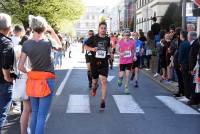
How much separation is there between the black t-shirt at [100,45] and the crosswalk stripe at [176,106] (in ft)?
6.52

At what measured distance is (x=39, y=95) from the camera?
20.9 ft

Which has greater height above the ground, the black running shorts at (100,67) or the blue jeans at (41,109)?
the black running shorts at (100,67)

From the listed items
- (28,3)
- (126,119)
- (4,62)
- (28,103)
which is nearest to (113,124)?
(126,119)

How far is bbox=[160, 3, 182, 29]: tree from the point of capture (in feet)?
142

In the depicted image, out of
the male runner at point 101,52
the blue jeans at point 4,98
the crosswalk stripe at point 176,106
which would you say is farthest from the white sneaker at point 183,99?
the blue jeans at point 4,98

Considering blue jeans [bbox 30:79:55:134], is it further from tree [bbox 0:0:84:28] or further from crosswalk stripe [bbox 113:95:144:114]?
tree [bbox 0:0:84:28]

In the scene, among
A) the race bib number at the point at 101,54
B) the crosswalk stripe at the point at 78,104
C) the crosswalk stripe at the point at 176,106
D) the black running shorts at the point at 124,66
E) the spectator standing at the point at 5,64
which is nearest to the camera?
the spectator standing at the point at 5,64

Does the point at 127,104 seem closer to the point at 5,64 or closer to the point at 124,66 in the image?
the point at 124,66

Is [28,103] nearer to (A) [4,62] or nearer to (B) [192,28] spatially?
(A) [4,62]

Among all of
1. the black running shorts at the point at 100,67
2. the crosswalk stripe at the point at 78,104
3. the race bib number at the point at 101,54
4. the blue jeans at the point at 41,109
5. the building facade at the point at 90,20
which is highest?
the building facade at the point at 90,20

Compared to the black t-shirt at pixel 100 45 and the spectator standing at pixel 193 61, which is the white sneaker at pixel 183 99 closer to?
the spectator standing at pixel 193 61

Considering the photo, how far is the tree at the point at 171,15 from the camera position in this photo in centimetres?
4322

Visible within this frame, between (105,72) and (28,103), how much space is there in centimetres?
378

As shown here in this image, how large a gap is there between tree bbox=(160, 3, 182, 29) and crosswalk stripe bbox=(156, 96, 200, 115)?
1180 inches
